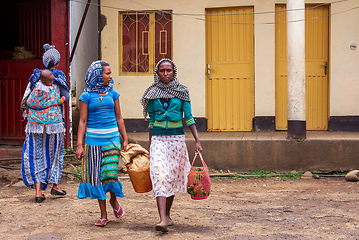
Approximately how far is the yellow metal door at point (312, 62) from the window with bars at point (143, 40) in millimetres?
2148

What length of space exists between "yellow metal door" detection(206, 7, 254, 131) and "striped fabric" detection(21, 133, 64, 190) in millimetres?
4018

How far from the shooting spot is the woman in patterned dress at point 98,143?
16.3 ft

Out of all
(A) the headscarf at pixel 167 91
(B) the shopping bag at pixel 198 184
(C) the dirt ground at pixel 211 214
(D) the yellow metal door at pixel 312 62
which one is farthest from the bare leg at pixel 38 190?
(D) the yellow metal door at pixel 312 62

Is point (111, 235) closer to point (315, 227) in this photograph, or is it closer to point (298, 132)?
point (315, 227)

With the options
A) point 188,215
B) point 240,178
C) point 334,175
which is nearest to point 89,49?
point 240,178

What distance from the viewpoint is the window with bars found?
32.5 feet

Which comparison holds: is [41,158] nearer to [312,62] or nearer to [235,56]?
[235,56]

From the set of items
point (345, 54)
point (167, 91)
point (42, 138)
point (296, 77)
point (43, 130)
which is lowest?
point (42, 138)

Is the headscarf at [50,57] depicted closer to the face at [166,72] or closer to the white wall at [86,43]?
the face at [166,72]

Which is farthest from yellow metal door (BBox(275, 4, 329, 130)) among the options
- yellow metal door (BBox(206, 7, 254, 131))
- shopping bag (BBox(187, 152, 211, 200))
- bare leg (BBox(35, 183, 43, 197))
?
shopping bag (BBox(187, 152, 211, 200))

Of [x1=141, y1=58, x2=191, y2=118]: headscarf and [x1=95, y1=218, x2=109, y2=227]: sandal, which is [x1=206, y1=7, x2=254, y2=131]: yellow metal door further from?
[x1=95, y1=218, x2=109, y2=227]: sandal

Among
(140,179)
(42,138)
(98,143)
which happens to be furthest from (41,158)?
(140,179)

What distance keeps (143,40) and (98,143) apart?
5275 millimetres

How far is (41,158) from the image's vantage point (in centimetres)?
643
